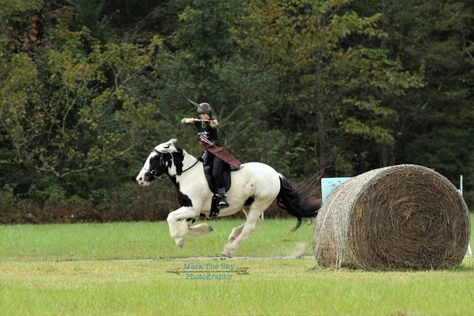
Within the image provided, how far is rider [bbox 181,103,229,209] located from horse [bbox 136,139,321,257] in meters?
0.21

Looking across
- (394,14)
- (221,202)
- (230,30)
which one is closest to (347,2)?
(394,14)

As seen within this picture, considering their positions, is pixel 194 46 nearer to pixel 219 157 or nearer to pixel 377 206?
pixel 219 157

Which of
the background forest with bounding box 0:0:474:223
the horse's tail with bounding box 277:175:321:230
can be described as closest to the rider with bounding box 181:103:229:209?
the horse's tail with bounding box 277:175:321:230

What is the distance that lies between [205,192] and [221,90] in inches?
859

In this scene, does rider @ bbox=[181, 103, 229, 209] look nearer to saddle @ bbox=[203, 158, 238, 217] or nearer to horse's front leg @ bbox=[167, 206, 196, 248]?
saddle @ bbox=[203, 158, 238, 217]

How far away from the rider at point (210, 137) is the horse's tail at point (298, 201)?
1.53 metres

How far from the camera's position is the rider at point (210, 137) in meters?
20.7

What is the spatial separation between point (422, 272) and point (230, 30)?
1131 inches

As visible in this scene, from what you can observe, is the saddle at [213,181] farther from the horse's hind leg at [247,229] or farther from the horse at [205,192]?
the horse's hind leg at [247,229]

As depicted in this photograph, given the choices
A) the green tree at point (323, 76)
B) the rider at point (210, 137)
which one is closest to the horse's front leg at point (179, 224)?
the rider at point (210, 137)

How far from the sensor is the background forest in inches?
1620

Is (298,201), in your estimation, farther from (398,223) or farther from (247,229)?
(398,223)

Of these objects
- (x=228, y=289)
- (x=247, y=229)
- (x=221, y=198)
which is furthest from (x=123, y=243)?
(x=228, y=289)

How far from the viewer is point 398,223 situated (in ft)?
54.1
